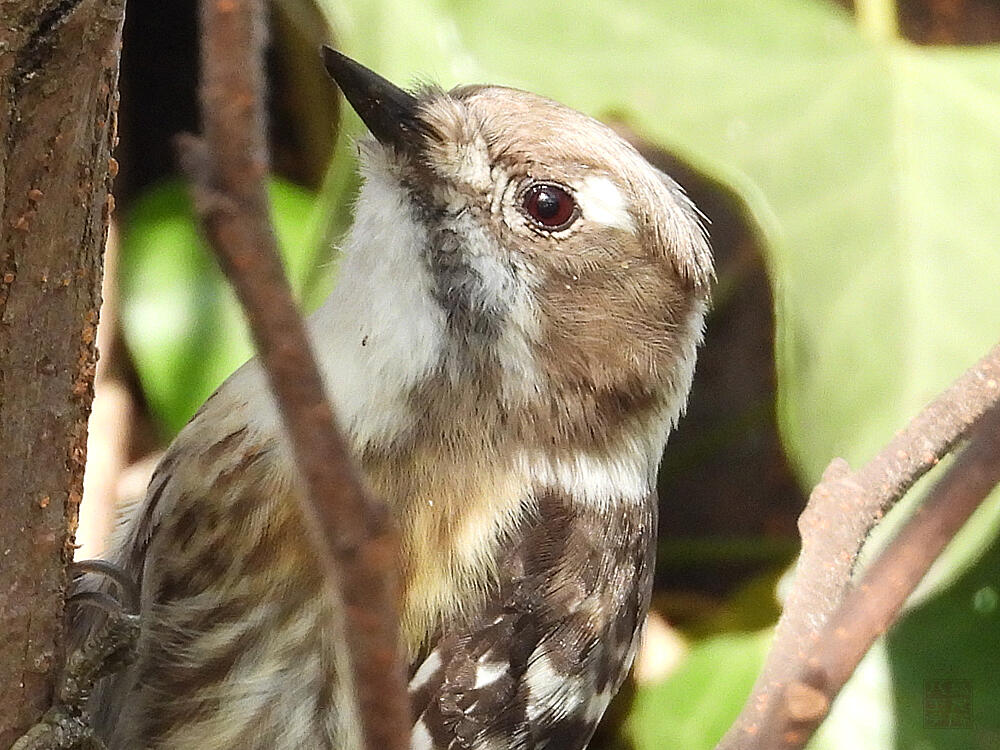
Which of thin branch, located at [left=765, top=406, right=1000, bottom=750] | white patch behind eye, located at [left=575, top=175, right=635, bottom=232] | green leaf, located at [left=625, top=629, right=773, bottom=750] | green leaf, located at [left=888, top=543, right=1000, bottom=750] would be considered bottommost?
green leaf, located at [left=888, top=543, right=1000, bottom=750]

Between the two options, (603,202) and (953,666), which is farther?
(953,666)

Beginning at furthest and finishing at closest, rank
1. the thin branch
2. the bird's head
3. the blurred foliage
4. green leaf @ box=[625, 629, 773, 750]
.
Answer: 1. green leaf @ box=[625, 629, 773, 750]
2. the blurred foliage
3. the bird's head
4. the thin branch

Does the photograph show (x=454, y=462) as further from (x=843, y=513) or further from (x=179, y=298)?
(x=179, y=298)

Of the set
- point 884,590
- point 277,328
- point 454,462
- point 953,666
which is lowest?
point 953,666

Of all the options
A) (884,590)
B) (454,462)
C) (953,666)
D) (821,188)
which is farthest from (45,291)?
(953,666)

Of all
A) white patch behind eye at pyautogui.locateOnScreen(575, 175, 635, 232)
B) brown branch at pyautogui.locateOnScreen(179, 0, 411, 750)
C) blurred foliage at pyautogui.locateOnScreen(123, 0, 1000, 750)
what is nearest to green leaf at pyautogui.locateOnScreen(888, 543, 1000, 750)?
blurred foliage at pyautogui.locateOnScreen(123, 0, 1000, 750)

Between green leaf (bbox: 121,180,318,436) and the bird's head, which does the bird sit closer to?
the bird's head
